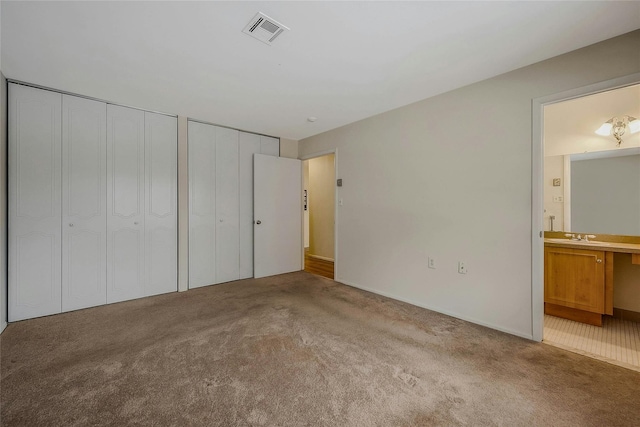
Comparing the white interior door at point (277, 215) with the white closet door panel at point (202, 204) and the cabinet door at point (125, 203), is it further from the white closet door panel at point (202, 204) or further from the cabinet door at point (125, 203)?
the cabinet door at point (125, 203)

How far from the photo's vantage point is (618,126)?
2.76 m

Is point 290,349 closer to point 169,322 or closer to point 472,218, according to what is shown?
point 169,322

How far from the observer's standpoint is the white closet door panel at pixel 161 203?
3.32 metres

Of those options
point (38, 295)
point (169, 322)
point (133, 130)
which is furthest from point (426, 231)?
point (38, 295)

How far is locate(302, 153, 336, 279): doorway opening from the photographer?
5.69 metres

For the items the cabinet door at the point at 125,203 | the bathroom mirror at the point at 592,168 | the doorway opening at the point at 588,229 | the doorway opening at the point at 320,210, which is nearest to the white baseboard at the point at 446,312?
the doorway opening at the point at 588,229

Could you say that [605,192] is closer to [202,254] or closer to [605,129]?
[605,129]

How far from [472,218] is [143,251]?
3899 millimetres

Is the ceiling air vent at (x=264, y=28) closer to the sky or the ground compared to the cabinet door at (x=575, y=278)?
closer to the sky

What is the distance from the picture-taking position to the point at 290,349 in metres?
2.11

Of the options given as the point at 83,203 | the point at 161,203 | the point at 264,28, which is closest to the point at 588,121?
the point at 264,28

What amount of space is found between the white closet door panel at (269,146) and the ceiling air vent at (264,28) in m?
2.56

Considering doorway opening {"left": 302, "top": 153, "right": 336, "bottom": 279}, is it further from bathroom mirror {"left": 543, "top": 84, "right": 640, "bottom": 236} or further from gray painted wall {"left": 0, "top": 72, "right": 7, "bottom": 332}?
gray painted wall {"left": 0, "top": 72, "right": 7, "bottom": 332}

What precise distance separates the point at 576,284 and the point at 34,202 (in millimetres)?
5636
